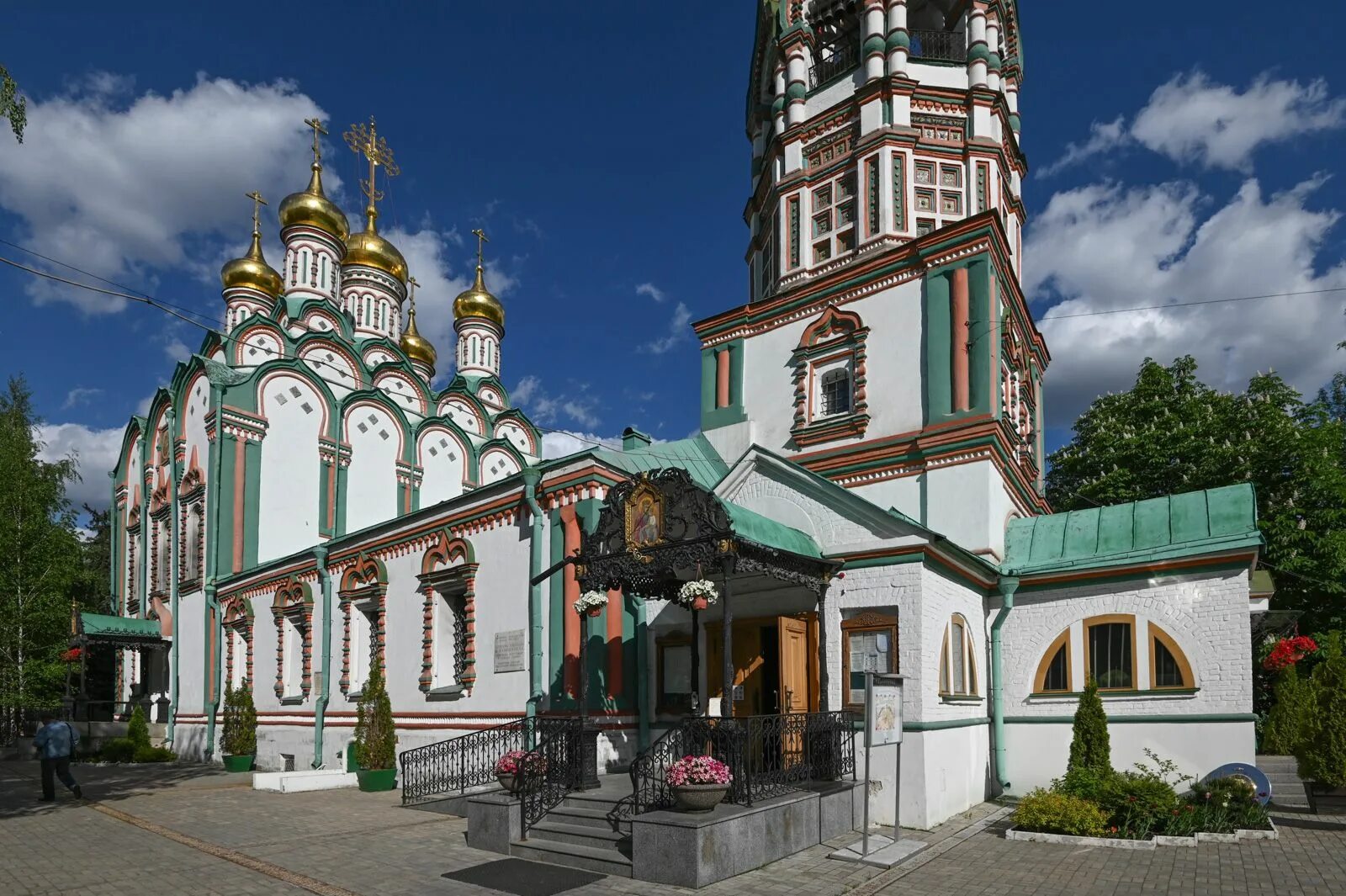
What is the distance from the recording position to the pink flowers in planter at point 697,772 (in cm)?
800

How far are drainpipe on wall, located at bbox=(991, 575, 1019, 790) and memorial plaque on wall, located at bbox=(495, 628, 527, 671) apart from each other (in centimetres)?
674

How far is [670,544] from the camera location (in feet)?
31.1

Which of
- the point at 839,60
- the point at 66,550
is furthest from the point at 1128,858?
the point at 66,550

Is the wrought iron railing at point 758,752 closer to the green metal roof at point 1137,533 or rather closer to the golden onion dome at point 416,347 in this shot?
the green metal roof at point 1137,533

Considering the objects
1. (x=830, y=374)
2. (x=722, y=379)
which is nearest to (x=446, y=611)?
(x=722, y=379)

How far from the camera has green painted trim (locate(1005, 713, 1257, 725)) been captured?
10.9 meters

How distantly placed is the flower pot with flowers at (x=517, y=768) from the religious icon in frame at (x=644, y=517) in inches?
97.7

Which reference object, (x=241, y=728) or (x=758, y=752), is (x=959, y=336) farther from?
(x=241, y=728)

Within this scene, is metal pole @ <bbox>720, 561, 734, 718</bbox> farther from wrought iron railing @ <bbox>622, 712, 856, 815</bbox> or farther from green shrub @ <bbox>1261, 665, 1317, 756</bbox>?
green shrub @ <bbox>1261, 665, 1317, 756</bbox>

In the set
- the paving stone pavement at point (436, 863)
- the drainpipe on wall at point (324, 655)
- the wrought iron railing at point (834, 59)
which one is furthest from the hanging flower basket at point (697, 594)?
the wrought iron railing at point (834, 59)

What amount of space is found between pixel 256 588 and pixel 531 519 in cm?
1056

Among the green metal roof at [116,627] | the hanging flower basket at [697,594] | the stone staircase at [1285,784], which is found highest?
the hanging flower basket at [697,594]

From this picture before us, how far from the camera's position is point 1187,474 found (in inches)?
862

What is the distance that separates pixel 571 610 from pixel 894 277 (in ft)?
25.0
